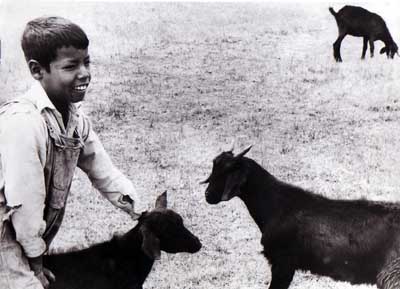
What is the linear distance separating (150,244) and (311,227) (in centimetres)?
99

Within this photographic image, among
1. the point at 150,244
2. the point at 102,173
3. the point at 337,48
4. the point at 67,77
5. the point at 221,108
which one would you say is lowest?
the point at 150,244

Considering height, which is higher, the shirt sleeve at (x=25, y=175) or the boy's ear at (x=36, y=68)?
the boy's ear at (x=36, y=68)

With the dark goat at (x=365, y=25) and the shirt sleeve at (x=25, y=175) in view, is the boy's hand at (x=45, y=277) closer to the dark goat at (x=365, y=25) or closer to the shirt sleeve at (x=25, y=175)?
the shirt sleeve at (x=25, y=175)

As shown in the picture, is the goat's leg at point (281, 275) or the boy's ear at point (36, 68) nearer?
the boy's ear at point (36, 68)

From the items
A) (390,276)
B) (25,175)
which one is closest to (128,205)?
(25,175)

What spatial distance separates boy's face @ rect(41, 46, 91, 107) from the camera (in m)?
2.51

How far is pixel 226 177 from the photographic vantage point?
10.7 ft

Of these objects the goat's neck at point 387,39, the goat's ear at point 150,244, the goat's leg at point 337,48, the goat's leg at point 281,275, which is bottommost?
the goat's leg at point 281,275

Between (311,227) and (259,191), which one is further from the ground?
(259,191)

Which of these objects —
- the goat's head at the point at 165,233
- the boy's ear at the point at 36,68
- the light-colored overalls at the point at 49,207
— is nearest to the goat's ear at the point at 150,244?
the goat's head at the point at 165,233

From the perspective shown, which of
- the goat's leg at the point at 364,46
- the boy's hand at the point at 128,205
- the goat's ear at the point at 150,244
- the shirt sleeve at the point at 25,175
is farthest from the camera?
the goat's leg at the point at 364,46

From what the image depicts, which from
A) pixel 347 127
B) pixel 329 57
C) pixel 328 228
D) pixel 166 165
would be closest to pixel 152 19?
pixel 166 165

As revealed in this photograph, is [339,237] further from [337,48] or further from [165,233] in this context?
[337,48]

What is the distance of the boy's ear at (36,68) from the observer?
8.20ft
